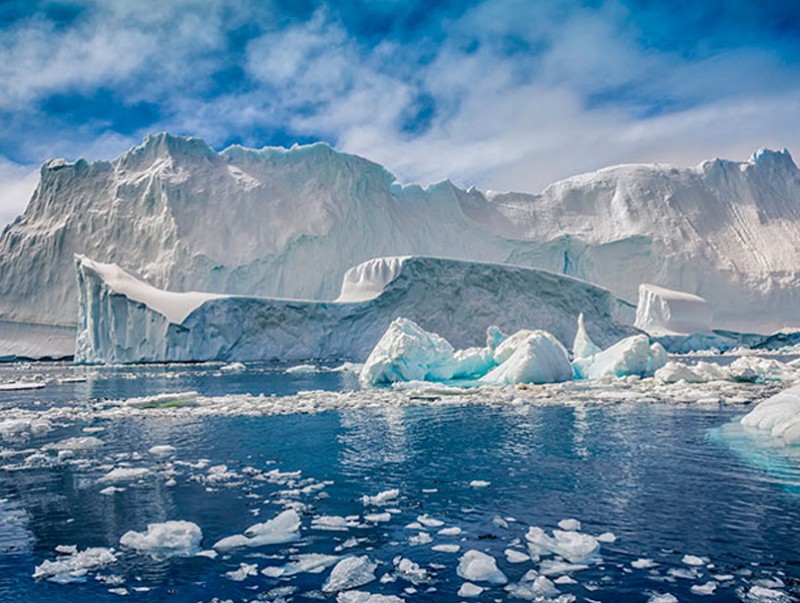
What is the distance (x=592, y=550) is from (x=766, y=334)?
56796mm

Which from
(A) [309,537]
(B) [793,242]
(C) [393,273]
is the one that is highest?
(B) [793,242]

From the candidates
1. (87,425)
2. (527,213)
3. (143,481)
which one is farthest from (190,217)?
(143,481)

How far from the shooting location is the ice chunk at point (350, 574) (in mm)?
4672

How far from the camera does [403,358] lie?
21.7 meters

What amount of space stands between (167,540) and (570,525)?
3.43 metres

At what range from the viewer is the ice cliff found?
165 ft

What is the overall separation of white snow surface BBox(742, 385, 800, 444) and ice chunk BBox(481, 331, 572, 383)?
29.2 ft

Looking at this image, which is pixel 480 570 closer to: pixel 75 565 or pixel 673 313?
pixel 75 565

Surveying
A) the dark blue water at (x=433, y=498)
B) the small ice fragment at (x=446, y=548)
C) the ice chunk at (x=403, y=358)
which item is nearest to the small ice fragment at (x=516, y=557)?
the dark blue water at (x=433, y=498)

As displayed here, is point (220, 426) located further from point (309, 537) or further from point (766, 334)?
point (766, 334)

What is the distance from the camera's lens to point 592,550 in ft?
17.0

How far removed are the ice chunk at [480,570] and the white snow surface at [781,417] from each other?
683 centimetres

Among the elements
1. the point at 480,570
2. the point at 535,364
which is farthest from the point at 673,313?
the point at 480,570

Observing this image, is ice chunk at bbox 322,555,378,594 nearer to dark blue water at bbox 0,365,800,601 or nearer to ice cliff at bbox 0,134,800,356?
dark blue water at bbox 0,365,800,601
